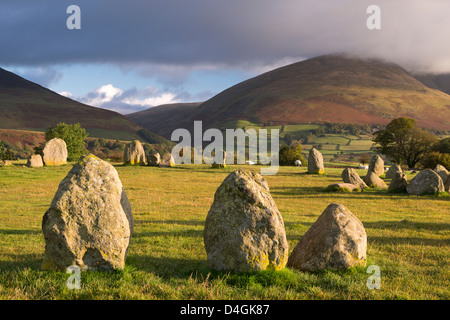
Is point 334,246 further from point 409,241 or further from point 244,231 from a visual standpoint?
point 409,241

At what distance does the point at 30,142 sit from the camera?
375 ft

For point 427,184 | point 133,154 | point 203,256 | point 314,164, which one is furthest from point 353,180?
point 133,154

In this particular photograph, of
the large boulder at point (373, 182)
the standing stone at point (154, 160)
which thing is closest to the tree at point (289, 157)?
the standing stone at point (154, 160)

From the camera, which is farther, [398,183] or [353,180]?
[353,180]

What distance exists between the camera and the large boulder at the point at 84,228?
747cm

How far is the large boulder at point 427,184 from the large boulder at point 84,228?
77.1ft

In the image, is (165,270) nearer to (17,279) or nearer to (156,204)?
(17,279)

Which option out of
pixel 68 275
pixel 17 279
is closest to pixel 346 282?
pixel 68 275

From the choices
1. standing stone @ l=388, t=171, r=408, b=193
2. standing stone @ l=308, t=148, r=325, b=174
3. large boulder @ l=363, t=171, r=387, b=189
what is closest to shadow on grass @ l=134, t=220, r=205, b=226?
standing stone @ l=388, t=171, r=408, b=193

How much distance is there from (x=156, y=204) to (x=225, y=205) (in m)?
12.7

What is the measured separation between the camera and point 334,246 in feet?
26.9

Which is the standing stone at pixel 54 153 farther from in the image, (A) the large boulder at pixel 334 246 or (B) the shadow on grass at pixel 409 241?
(A) the large boulder at pixel 334 246

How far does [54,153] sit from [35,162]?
2.60 metres
